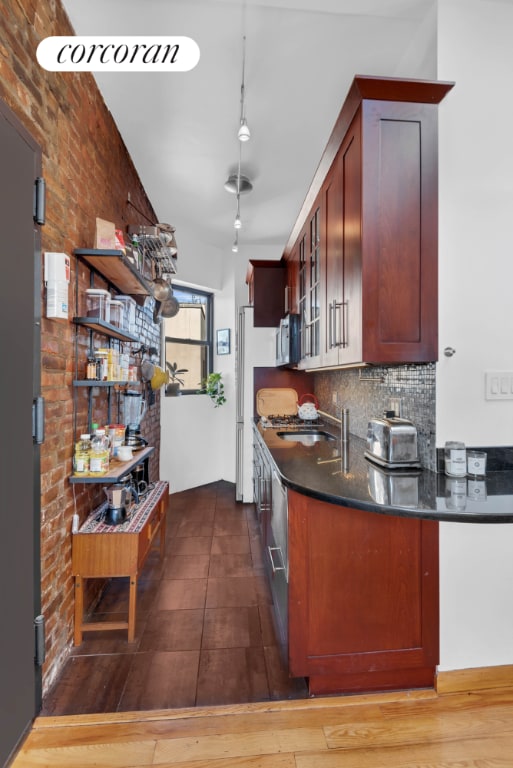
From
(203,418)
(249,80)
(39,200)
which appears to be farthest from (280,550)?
(203,418)

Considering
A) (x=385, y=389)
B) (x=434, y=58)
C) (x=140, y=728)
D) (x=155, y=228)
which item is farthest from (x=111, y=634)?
(x=434, y=58)

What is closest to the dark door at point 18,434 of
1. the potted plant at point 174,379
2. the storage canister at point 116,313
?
the storage canister at point 116,313

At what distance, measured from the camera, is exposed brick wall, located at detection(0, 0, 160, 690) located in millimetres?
1383

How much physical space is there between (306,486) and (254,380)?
260cm

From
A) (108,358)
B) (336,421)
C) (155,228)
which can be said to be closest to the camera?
(108,358)

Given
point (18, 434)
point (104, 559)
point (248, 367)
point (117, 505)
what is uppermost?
point (248, 367)

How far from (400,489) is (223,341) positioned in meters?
3.65

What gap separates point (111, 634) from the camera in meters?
1.94

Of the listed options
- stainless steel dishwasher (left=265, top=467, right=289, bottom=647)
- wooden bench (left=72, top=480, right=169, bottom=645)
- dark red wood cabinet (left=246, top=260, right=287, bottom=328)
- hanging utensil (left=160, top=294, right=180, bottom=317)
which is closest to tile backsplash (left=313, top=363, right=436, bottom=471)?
stainless steel dishwasher (left=265, top=467, right=289, bottom=647)

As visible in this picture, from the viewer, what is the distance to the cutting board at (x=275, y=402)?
12.9 feet

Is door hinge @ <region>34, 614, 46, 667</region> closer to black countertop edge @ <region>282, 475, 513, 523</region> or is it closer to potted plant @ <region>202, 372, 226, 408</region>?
black countertop edge @ <region>282, 475, 513, 523</region>

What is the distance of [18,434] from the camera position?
53.8 inches

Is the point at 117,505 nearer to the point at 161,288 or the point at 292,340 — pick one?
the point at 292,340

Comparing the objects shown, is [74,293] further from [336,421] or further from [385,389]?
[336,421]
